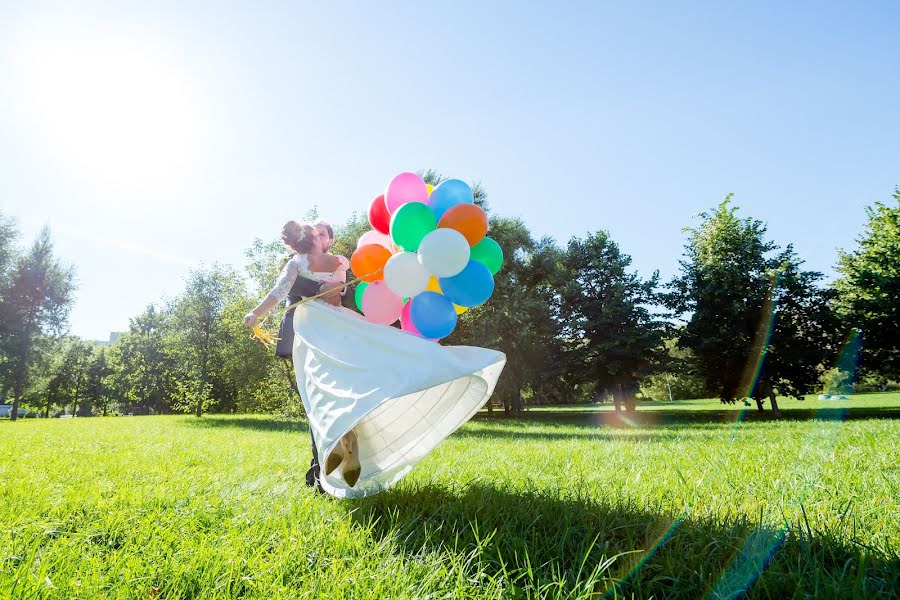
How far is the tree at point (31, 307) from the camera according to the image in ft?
79.5

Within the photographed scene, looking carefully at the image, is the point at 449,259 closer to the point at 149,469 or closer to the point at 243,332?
the point at 149,469

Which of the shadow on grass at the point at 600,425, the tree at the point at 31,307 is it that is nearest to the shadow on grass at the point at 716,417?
the shadow on grass at the point at 600,425

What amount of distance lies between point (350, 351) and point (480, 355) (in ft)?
2.84

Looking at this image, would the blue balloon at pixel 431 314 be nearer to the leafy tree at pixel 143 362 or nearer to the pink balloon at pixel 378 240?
the pink balloon at pixel 378 240

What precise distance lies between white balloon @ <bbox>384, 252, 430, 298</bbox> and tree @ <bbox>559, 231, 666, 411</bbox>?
2020cm

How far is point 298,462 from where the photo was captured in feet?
17.0

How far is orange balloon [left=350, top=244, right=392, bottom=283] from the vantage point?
12.0 feet

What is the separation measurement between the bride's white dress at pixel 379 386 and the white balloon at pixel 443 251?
1.76ft

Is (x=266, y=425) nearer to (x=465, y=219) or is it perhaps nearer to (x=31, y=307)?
(x=465, y=219)

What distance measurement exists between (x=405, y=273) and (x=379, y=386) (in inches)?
36.6

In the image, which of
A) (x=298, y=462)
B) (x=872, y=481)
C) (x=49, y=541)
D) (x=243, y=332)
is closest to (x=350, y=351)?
(x=49, y=541)

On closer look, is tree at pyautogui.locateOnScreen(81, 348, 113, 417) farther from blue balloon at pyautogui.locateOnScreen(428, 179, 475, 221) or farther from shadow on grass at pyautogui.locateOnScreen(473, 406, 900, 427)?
blue balloon at pyautogui.locateOnScreen(428, 179, 475, 221)

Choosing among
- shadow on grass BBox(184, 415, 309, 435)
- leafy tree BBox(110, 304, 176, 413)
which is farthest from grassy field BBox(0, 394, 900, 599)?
leafy tree BBox(110, 304, 176, 413)

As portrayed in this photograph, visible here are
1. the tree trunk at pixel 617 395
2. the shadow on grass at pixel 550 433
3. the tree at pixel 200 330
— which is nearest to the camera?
the shadow on grass at pixel 550 433
